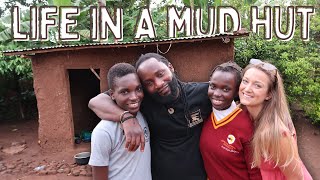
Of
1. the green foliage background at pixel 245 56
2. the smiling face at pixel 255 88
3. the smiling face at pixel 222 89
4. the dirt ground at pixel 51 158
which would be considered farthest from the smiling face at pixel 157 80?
the green foliage background at pixel 245 56

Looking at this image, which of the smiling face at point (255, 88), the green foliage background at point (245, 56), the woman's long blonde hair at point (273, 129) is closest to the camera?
the woman's long blonde hair at point (273, 129)

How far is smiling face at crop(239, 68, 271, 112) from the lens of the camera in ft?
6.37

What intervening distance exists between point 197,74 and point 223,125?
4814 millimetres

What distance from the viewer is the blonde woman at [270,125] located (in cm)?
183

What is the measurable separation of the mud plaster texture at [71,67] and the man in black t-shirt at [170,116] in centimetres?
467

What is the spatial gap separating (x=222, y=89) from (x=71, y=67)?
18.8 ft

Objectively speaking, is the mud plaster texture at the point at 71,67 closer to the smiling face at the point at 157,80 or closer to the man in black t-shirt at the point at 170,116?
the man in black t-shirt at the point at 170,116

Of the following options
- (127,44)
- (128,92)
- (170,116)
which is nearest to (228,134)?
(170,116)

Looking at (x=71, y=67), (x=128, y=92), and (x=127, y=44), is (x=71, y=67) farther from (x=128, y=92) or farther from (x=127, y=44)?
(x=128, y=92)

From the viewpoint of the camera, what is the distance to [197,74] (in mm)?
6832

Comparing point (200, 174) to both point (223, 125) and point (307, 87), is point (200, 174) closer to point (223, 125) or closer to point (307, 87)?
point (223, 125)

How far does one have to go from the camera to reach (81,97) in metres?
9.80

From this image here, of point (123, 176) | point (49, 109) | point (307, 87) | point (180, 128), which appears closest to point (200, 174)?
point (180, 128)

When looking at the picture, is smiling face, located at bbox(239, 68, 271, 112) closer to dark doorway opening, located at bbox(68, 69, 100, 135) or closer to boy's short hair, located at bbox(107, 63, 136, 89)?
boy's short hair, located at bbox(107, 63, 136, 89)
